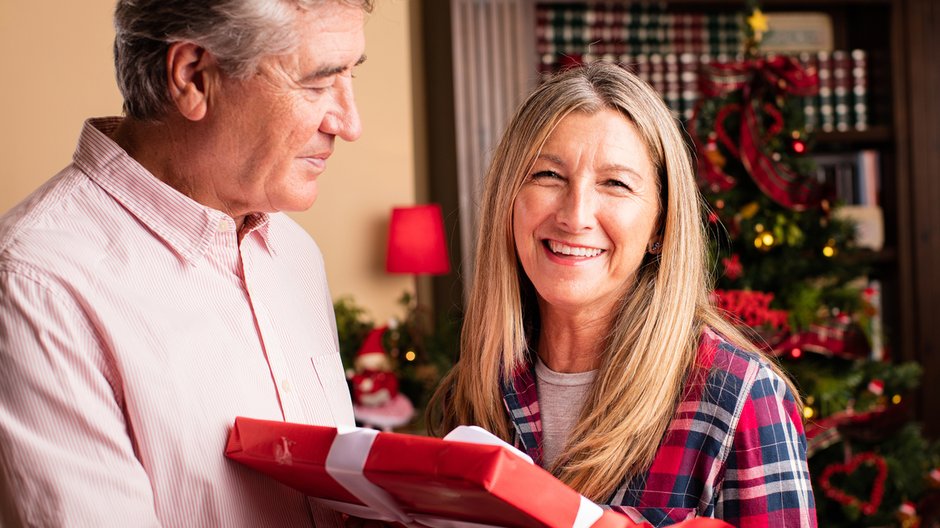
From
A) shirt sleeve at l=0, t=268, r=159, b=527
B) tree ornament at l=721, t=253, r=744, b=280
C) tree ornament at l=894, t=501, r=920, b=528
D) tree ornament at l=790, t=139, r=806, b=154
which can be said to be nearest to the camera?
shirt sleeve at l=0, t=268, r=159, b=527

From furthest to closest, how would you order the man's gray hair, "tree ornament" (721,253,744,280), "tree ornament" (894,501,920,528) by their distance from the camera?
"tree ornament" (894,501,920,528) < "tree ornament" (721,253,744,280) < the man's gray hair

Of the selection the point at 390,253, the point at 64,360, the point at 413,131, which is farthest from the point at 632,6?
the point at 64,360

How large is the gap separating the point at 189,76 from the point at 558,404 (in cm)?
70

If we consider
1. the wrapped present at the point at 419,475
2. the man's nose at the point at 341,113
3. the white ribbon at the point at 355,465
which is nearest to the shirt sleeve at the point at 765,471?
the wrapped present at the point at 419,475

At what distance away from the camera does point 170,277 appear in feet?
3.77

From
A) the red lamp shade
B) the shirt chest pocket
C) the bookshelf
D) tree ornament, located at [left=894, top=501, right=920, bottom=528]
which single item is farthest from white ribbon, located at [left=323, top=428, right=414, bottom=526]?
the bookshelf

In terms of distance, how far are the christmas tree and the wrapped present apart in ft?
6.33

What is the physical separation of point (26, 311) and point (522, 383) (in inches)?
29.0

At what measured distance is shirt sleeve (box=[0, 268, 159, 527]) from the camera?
97 cm

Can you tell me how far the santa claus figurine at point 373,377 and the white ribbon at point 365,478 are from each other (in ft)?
8.29

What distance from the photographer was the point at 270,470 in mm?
1100

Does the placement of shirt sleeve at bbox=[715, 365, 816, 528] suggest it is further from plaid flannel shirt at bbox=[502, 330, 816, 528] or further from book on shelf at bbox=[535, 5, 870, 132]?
book on shelf at bbox=[535, 5, 870, 132]

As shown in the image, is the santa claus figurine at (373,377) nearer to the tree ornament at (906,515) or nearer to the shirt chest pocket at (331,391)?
the tree ornament at (906,515)

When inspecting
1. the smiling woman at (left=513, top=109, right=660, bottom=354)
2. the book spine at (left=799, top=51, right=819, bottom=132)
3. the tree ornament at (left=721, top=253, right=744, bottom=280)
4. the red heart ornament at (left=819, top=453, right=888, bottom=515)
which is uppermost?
the book spine at (left=799, top=51, right=819, bottom=132)
